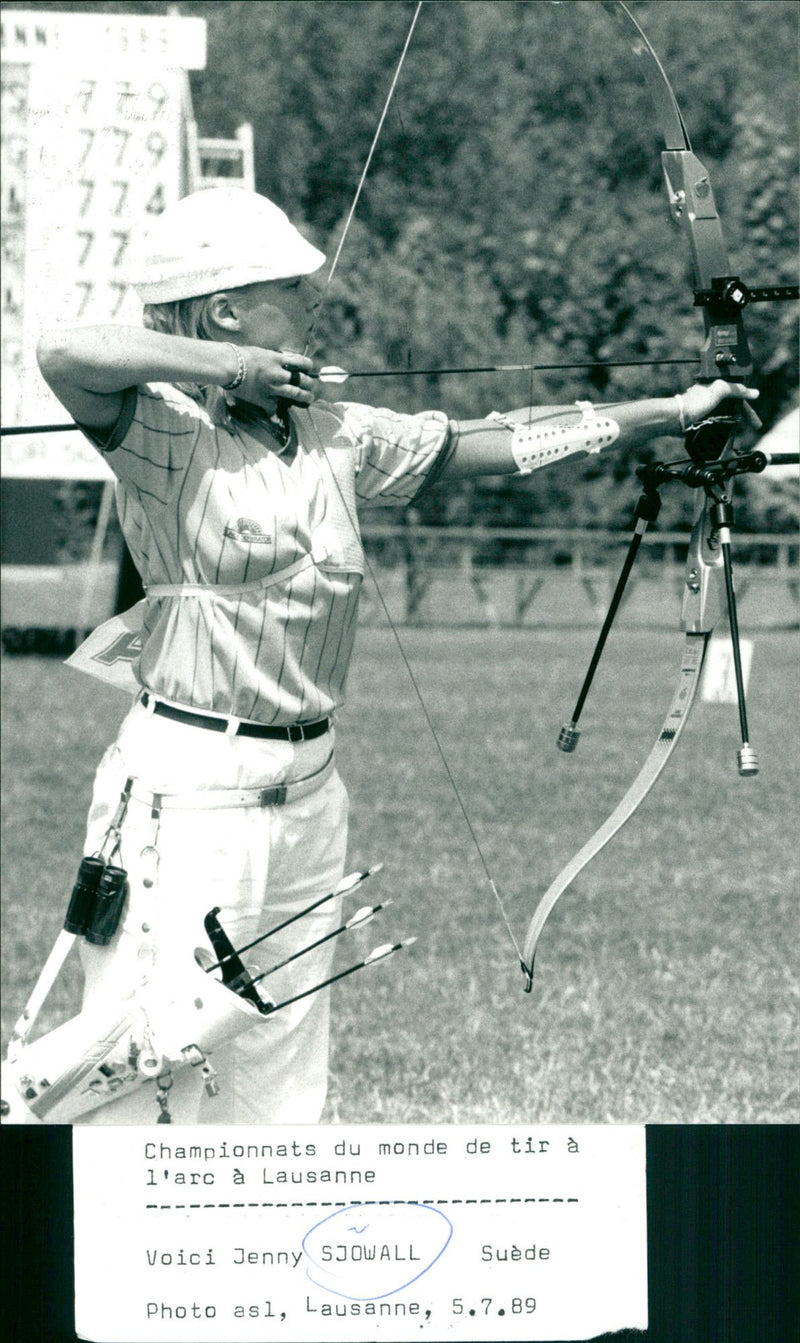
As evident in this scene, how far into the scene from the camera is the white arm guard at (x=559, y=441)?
2.61m

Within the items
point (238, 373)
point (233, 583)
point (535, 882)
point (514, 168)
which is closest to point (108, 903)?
point (233, 583)

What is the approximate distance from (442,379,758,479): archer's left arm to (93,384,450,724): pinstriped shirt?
0.21 m

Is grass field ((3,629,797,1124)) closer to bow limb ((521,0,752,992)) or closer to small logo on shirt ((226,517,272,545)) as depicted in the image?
bow limb ((521,0,752,992))

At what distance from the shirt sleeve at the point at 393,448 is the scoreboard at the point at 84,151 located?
42cm

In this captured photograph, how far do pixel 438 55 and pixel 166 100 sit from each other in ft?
6.48

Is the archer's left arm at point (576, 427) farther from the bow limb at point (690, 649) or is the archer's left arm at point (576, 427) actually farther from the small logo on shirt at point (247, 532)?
the small logo on shirt at point (247, 532)

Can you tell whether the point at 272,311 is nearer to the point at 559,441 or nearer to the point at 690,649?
the point at 559,441

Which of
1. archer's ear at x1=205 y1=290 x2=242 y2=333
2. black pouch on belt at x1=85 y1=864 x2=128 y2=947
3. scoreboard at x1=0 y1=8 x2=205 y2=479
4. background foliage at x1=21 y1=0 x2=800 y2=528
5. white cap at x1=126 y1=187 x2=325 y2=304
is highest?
background foliage at x1=21 y1=0 x2=800 y2=528

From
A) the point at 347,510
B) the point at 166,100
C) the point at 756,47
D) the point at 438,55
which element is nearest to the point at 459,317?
the point at 166,100

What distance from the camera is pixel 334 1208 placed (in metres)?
2.41

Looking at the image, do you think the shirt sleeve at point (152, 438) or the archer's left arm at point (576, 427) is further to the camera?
the archer's left arm at point (576, 427)

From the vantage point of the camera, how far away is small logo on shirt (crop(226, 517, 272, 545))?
7.97ft
